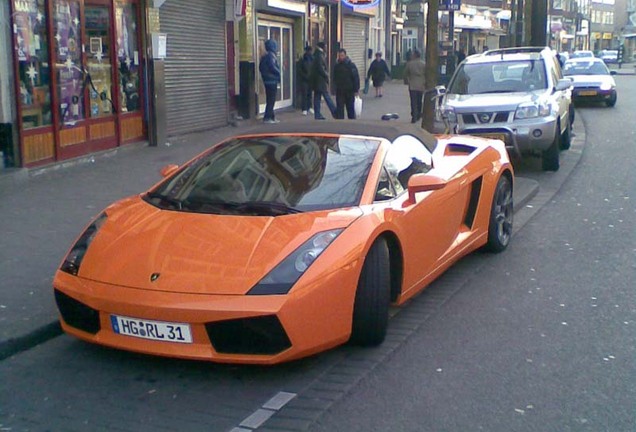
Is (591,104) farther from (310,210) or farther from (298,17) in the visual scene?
(310,210)

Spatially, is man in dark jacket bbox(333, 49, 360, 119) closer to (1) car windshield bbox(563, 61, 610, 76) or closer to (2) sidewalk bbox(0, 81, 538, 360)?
(2) sidewalk bbox(0, 81, 538, 360)

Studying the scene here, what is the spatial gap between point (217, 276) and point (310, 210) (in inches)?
36.6

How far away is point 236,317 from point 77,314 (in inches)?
43.5

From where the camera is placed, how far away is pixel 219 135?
55.3 feet

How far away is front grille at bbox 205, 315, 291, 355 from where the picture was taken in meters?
4.58

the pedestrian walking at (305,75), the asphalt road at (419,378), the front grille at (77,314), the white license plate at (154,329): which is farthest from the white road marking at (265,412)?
the pedestrian walking at (305,75)

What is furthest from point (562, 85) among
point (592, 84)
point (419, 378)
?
point (592, 84)

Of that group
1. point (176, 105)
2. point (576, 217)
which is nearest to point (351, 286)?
point (576, 217)

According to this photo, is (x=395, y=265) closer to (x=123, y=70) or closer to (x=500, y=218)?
(x=500, y=218)

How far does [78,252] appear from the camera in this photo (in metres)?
5.32

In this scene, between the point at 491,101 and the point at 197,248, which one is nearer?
the point at 197,248

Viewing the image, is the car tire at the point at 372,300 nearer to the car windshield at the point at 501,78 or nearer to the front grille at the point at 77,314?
the front grille at the point at 77,314

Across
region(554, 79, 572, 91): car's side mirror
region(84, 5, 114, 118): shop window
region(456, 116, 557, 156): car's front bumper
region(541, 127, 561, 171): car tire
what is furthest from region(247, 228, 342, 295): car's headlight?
region(554, 79, 572, 91): car's side mirror

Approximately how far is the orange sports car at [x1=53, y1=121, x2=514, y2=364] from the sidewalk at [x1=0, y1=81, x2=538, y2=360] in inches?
28.0
